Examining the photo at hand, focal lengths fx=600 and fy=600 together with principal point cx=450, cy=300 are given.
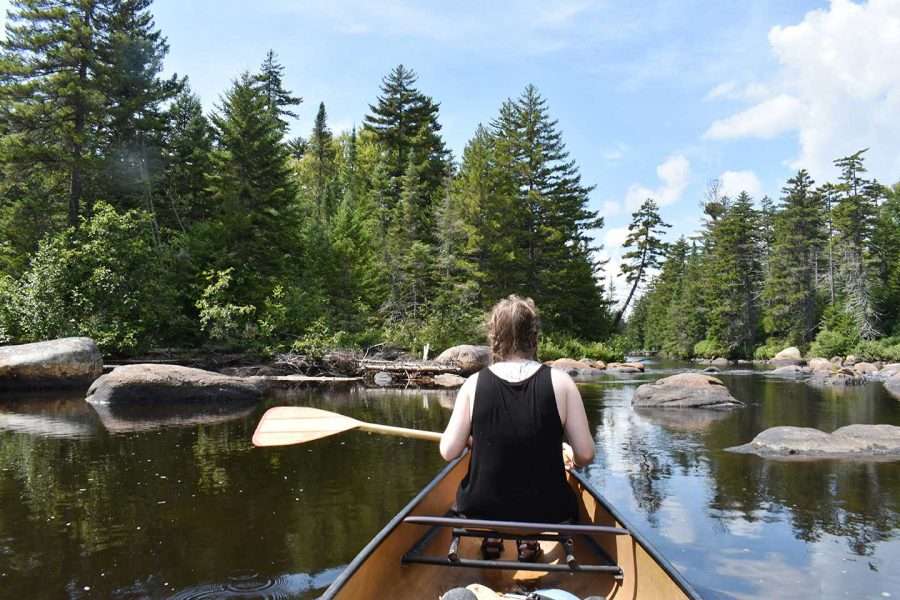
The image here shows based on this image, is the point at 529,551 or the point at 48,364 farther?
the point at 48,364

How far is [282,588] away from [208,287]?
20942 millimetres

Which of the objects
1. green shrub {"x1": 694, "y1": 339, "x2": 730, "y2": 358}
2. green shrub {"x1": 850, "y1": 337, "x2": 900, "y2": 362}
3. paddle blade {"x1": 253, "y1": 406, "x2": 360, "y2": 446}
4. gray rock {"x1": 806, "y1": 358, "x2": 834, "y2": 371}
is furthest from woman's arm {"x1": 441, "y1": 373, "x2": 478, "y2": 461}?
green shrub {"x1": 694, "y1": 339, "x2": 730, "y2": 358}

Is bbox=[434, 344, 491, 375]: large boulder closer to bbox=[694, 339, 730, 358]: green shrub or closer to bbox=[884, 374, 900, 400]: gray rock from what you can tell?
bbox=[884, 374, 900, 400]: gray rock

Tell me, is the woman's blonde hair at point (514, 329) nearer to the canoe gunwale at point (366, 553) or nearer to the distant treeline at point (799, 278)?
the canoe gunwale at point (366, 553)

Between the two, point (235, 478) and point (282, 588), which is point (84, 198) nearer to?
point (235, 478)

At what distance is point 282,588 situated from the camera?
439cm

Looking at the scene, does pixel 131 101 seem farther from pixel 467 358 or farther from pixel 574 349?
pixel 574 349

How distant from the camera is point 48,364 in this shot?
16859 millimetres

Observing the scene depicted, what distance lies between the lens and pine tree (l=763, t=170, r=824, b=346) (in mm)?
42656

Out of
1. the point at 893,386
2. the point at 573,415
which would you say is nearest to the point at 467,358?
the point at 893,386

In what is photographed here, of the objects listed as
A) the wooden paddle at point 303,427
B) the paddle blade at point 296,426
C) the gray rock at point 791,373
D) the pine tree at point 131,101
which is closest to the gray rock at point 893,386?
the gray rock at point 791,373

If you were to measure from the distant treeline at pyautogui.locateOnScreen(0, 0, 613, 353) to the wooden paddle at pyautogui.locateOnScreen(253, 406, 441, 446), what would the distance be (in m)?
16.7

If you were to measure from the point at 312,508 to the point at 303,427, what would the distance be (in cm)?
106

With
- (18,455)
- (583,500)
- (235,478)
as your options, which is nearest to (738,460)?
(583,500)
